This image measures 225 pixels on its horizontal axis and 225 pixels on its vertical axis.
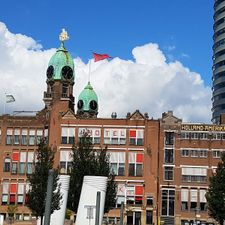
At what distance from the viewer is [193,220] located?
101 m

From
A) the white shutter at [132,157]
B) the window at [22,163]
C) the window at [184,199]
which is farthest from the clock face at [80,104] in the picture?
the window at [184,199]

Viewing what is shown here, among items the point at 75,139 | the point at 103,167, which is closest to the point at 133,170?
the point at 75,139

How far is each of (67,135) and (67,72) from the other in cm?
2629

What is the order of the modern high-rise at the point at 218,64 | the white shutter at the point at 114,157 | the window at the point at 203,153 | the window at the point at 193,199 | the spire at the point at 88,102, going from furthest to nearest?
the modern high-rise at the point at 218,64 < the spire at the point at 88,102 < the white shutter at the point at 114,157 < the window at the point at 203,153 < the window at the point at 193,199

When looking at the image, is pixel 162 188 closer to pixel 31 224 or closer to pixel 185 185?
pixel 185 185

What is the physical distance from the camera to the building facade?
10188cm

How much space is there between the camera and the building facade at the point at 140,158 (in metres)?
102

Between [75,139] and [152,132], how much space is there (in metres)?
15.1

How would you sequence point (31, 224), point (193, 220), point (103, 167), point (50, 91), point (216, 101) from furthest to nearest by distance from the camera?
1. point (216, 101)
2. point (50, 91)
3. point (193, 220)
4. point (31, 224)
5. point (103, 167)

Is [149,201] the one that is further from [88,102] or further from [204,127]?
[88,102]

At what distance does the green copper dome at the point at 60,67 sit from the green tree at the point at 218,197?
235ft

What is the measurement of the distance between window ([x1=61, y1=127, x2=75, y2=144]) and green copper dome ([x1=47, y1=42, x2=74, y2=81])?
2437 centimetres

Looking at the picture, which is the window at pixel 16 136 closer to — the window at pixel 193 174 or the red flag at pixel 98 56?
→ the red flag at pixel 98 56

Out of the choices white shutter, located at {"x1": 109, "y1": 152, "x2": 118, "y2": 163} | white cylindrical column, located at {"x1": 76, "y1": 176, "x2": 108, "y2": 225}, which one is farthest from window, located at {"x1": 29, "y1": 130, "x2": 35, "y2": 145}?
white cylindrical column, located at {"x1": 76, "y1": 176, "x2": 108, "y2": 225}
